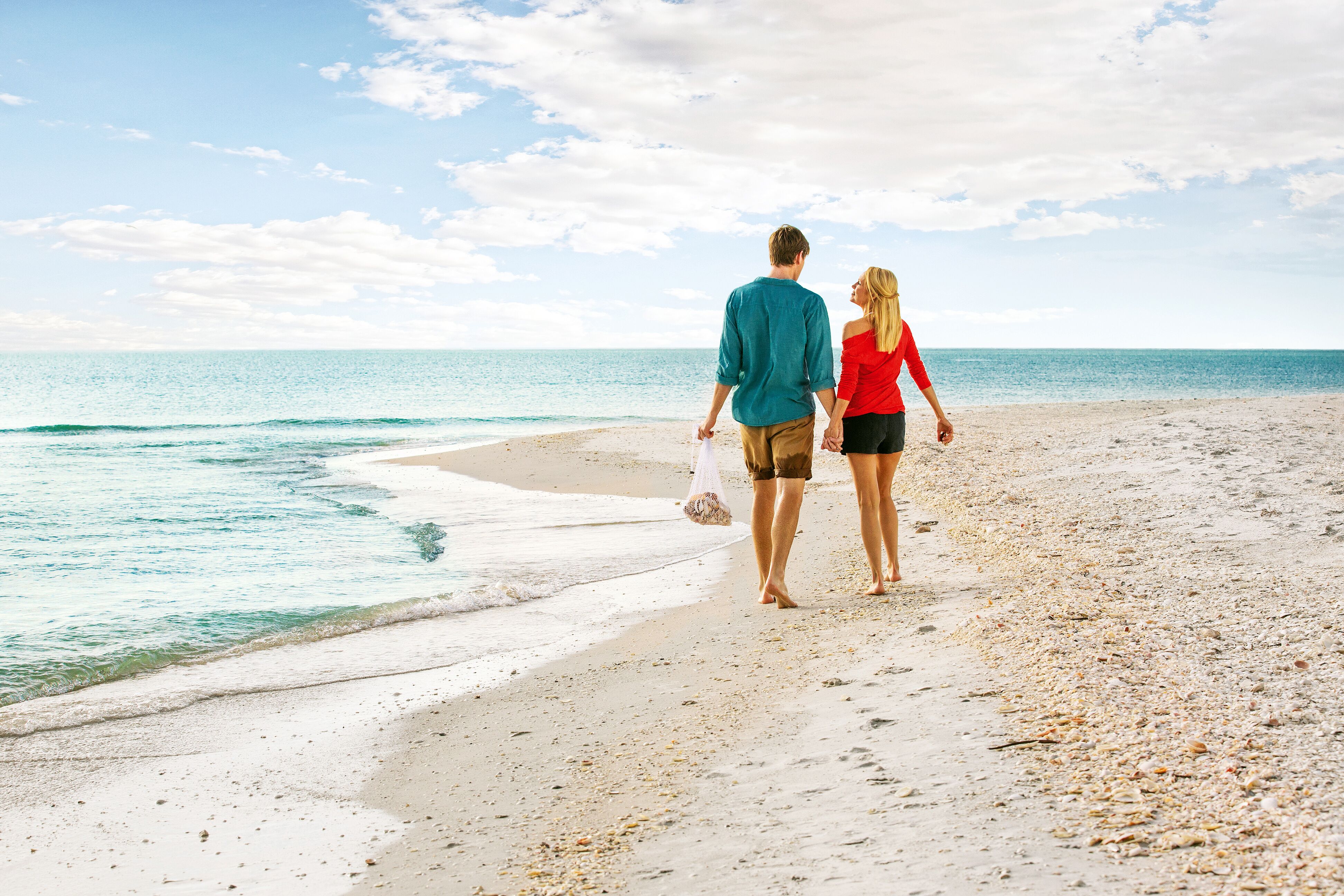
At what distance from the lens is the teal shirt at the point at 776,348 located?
186 inches

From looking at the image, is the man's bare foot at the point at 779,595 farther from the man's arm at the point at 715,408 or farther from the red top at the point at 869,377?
the red top at the point at 869,377

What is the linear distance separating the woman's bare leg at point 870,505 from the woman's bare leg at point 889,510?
0.05 metres

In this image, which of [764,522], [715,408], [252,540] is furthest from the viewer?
[252,540]

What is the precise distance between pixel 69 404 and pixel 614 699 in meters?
47.7

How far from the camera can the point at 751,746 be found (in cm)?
309

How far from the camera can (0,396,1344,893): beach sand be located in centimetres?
222

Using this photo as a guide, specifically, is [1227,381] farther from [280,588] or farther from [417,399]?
[280,588]

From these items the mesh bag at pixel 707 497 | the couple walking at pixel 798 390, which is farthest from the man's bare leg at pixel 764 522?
the mesh bag at pixel 707 497

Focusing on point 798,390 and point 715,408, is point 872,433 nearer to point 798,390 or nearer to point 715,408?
point 798,390

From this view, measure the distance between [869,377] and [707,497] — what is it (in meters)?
1.22

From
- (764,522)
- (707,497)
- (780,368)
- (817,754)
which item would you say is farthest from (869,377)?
(817,754)

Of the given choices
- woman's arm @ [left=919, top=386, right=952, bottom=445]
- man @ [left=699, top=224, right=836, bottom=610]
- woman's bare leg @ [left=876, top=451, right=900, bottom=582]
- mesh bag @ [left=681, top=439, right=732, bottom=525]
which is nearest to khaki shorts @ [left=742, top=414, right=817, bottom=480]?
man @ [left=699, top=224, right=836, bottom=610]

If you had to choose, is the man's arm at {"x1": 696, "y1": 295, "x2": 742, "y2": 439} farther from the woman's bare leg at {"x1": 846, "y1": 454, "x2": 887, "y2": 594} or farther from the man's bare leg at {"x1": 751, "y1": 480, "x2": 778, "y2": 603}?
the woman's bare leg at {"x1": 846, "y1": 454, "x2": 887, "y2": 594}

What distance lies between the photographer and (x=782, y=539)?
505 centimetres
